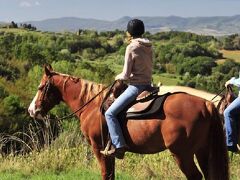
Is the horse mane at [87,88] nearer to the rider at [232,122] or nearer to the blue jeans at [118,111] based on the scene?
the blue jeans at [118,111]

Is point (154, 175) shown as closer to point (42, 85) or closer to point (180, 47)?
point (42, 85)

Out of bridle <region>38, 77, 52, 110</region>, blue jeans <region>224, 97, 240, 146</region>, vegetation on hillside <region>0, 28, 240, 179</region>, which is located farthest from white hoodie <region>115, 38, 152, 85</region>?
vegetation on hillside <region>0, 28, 240, 179</region>

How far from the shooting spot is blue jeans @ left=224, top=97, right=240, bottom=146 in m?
7.54

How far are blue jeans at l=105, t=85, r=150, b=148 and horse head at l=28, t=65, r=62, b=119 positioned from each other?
132 centimetres

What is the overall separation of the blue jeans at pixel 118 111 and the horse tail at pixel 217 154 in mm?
1090

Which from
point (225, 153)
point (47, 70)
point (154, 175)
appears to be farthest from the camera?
point (154, 175)

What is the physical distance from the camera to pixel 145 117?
5.99m

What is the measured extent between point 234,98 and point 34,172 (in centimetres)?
370

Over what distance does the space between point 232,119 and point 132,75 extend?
225 centimetres

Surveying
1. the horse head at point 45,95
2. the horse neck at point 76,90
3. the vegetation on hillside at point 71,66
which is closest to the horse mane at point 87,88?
the horse neck at point 76,90

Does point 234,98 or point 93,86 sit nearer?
point 93,86

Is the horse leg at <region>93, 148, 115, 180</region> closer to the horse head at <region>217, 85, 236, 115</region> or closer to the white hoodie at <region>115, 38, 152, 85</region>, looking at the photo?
the white hoodie at <region>115, 38, 152, 85</region>

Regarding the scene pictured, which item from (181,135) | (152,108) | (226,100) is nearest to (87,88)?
(152,108)

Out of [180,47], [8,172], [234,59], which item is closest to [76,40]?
[180,47]
